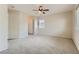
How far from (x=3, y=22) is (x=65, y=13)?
2.52 meters

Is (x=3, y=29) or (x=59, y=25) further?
(x=59, y=25)

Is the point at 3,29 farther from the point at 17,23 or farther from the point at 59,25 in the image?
the point at 59,25

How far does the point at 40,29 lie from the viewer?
166 inches

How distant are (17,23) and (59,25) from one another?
1764mm

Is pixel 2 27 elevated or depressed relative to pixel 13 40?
elevated

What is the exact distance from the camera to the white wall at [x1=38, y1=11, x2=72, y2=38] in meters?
4.61

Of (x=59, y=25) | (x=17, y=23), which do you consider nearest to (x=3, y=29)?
(x=17, y=23)

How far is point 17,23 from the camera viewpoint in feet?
16.5

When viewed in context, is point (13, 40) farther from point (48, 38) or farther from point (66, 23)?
point (66, 23)

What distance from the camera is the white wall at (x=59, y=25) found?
4605mm

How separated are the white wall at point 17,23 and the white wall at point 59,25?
3.20ft

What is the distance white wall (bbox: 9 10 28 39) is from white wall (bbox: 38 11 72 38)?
3.20 ft
